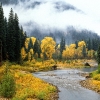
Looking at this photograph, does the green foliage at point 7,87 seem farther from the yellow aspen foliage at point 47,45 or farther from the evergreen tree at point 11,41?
the yellow aspen foliage at point 47,45

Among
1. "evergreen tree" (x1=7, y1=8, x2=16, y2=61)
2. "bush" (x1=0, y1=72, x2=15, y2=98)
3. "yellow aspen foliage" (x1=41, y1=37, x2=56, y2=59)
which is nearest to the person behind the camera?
"bush" (x1=0, y1=72, x2=15, y2=98)

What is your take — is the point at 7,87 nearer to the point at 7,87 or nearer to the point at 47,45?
the point at 7,87

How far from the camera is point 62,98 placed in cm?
3662

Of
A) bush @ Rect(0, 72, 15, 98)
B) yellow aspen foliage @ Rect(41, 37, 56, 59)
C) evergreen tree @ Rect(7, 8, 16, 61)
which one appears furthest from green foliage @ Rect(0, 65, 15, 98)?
yellow aspen foliage @ Rect(41, 37, 56, 59)

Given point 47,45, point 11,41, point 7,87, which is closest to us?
point 7,87

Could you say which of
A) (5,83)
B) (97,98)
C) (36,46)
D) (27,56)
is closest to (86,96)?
(97,98)

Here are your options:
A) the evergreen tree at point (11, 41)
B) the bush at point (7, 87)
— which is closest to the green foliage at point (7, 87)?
the bush at point (7, 87)

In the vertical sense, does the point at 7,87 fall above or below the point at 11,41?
below

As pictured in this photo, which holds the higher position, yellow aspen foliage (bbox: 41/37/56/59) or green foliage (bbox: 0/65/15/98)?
yellow aspen foliage (bbox: 41/37/56/59)

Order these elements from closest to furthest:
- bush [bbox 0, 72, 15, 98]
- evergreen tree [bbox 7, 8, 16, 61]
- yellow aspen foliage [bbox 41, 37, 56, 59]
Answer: bush [bbox 0, 72, 15, 98]
evergreen tree [bbox 7, 8, 16, 61]
yellow aspen foliage [bbox 41, 37, 56, 59]

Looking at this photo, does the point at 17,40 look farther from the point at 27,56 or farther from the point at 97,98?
the point at 97,98

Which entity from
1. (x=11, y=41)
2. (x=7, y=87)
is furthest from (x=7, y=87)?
(x=11, y=41)

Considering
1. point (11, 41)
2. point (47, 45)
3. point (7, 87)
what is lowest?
point (7, 87)

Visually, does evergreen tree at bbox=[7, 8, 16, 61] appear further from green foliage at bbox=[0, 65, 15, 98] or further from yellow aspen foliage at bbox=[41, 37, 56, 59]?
green foliage at bbox=[0, 65, 15, 98]
